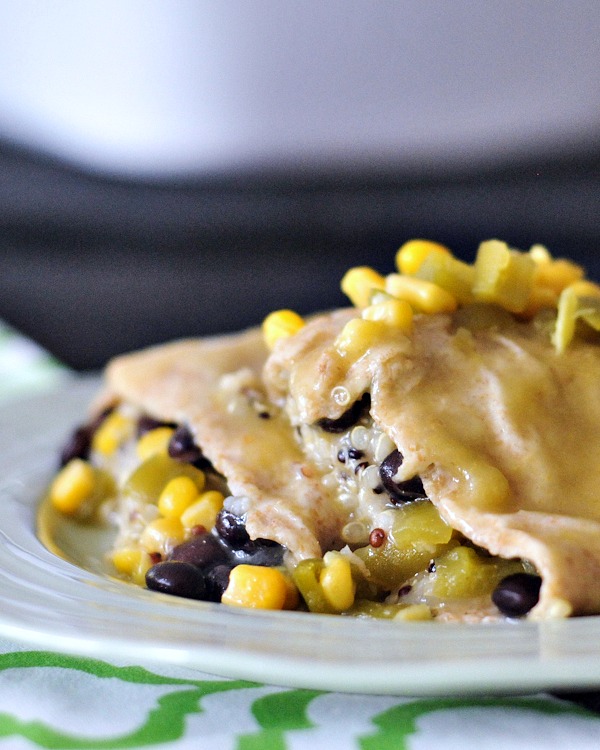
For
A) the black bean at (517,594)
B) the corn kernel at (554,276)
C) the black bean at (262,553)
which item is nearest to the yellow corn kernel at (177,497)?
the black bean at (262,553)

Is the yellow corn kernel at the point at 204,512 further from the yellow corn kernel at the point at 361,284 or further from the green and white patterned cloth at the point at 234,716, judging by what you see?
the yellow corn kernel at the point at 361,284

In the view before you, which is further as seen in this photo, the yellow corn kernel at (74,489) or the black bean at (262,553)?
the yellow corn kernel at (74,489)

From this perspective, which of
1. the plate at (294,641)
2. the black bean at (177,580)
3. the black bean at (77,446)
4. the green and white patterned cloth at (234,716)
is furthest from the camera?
the black bean at (77,446)

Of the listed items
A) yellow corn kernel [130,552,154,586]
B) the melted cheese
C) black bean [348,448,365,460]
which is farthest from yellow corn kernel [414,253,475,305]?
yellow corn kernel [130,552,154,586]

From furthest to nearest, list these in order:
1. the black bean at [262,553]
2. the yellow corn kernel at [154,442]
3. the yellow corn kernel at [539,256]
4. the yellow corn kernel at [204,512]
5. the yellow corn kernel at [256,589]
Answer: the yellow corn kernel at [154,442], the yellow corn kernel at [539,256], the yellow corn kernel at [204,512], the black bean at [262,553], the yellow corn kernel at [256,589]

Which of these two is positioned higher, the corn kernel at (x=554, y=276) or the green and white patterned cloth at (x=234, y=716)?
the corn kernel at (x=554, y=276)

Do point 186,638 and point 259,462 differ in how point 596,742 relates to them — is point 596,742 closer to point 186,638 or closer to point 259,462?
point 186,638

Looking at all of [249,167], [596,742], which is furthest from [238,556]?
[249,167]
